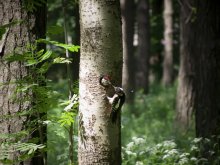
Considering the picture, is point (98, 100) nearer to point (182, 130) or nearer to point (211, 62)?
point (211, 62)

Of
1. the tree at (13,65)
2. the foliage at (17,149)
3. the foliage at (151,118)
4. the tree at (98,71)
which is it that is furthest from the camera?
the foliage at (151,118)

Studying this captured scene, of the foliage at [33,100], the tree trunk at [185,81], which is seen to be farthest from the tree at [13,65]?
the tree trunk at [185,81]

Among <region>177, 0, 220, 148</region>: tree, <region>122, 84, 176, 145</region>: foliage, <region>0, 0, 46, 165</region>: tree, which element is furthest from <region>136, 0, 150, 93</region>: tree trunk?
<region>0, 0, 46, 165</region>: tree

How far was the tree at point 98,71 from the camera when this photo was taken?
2955 millimetres

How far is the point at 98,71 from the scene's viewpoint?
2973 millimetres

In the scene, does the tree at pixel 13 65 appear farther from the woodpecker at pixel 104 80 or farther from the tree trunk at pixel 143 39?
the tree trunk at pixel 143 39

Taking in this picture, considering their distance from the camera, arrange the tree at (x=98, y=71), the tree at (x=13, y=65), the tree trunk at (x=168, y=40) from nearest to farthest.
→ the tree at (x=98, y=71) → the tree at (x=13, y=65) → the tree trunk at (x=168, y=40)

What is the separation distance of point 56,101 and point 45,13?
859 mm

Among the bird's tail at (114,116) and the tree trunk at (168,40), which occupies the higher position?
→ the tree trunk at (168,40)

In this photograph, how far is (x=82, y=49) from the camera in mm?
3029

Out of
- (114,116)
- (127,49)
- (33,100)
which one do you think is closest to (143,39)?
(127,49)

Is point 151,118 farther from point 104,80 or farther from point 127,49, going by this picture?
point 104,80

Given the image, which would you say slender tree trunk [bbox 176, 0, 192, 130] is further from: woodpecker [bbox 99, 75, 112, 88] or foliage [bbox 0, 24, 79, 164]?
woodpecker [bbox 99, 75, 112, 88]

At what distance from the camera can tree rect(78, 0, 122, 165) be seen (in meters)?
2.96
